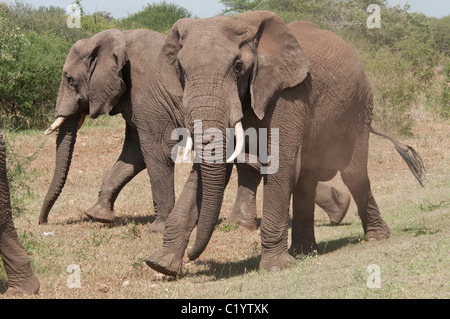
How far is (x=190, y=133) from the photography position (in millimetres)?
6414

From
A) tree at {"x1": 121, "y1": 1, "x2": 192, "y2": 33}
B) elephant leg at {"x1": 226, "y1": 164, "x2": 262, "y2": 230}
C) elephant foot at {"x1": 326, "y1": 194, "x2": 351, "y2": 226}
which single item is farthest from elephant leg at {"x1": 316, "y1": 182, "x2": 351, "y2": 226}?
tree at {"x1": 121, "y1": 1, "x2": 192, "y2": 33}

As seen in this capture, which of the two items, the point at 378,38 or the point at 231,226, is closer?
the point at 231,226

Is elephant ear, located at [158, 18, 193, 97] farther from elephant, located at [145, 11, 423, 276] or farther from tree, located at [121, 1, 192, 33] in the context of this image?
tree, located at [121, 1, 192, 33]

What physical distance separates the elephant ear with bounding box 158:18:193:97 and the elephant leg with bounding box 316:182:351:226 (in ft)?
12.4

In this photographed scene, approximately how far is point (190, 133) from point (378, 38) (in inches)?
1198

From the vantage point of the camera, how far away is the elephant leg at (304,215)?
8117 millimetres

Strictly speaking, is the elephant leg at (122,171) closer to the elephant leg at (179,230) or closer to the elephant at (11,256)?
the elephant leg at (179,230)

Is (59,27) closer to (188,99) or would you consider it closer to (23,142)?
(23,142)

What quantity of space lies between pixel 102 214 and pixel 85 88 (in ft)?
5.17

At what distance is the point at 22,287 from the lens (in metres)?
6.25

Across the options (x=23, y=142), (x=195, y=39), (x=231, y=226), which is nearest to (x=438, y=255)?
(x=195, y=39)

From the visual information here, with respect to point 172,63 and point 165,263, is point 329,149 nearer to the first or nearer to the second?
point 172,63

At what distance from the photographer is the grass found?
588 cm

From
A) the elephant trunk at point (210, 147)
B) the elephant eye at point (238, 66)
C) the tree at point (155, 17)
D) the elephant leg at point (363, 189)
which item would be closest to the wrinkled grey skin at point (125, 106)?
the elephant leg at point (363, 189)
